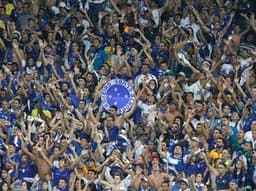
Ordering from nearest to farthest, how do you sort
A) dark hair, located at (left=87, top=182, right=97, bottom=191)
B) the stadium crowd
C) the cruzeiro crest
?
dark hair, located at (left=87, top=182, right=97, bottom=191)
the stadium crowd
the cruzeiro crest

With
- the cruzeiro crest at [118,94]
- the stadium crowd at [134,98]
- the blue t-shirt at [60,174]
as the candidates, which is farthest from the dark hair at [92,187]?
the cruzeiro crest at [118,94]

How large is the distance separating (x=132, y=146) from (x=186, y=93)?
1613mm

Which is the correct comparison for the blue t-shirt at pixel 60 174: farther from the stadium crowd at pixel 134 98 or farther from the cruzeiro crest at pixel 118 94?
the cruzeiro crest at pixel 118 94

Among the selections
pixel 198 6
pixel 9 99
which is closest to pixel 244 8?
pixel 198 6

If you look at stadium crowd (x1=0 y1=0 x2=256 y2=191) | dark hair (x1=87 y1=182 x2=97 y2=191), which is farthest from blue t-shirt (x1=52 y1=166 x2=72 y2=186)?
dark hair (x1=87 y1=182 x2=97 y2=191)

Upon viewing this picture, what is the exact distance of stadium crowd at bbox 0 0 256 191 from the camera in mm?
27219

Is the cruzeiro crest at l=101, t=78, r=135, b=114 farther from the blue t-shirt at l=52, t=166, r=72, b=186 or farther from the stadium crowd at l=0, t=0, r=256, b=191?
the blue t-shirt at l=52, t=166, r=72, b=186

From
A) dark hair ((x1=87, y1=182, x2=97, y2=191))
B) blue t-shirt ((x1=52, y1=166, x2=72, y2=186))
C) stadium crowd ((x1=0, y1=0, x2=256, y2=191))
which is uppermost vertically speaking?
stadium crowd ((x1=0, y1=0, x2=256, y2=191))

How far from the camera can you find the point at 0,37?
29.8 metres

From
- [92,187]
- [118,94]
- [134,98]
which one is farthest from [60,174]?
[118,94]

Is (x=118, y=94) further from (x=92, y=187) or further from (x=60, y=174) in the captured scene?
(x=92, y=187)

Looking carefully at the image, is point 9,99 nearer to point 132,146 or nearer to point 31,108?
point 31,108

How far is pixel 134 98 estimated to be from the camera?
95.1 feet

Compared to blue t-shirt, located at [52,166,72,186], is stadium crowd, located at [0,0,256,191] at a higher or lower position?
higher
